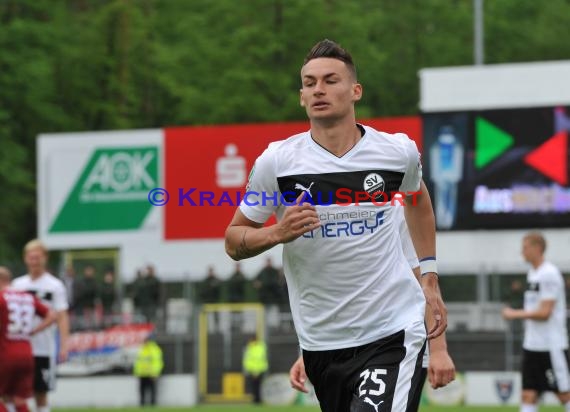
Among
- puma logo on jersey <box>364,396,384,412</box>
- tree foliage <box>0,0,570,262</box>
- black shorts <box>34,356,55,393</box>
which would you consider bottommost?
black shorts <box>34,356,55,393</box>

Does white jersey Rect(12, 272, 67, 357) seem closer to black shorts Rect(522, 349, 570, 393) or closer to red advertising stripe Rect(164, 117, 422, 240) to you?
black shorts Rect(522, 349, 570, 393)

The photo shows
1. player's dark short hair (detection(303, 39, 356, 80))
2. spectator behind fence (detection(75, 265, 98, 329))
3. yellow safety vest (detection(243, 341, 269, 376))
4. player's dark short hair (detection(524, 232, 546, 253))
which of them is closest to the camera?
player's dark short hair (detection(303, 39, 356, 80))

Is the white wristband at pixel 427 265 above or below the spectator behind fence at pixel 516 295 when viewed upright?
above

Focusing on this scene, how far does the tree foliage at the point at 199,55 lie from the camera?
4694cm

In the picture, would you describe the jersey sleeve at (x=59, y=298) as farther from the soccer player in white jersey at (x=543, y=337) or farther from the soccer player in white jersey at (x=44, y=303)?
the soccer player in white jersey at (x=543, y=337)

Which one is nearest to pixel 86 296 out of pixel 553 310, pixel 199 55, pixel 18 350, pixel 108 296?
pixel 108 296

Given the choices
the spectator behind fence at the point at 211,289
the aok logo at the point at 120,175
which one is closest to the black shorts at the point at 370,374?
the spectator behind fence at the point at 211,289

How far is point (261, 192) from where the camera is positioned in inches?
255

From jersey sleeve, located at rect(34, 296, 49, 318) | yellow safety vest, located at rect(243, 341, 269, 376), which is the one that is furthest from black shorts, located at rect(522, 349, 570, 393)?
yellow safety vest, located at rect(243, 341, 269, 376)

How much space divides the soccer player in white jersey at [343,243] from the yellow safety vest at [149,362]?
18642 millimetres

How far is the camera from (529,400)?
14312 mm

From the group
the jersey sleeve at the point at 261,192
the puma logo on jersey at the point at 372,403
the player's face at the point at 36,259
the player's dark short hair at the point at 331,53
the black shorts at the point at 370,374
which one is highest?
the player's dark short hair at the point at 331,53

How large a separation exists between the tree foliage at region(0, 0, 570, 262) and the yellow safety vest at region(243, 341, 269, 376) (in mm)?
22297

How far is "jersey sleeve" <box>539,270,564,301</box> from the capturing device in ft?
46.6
